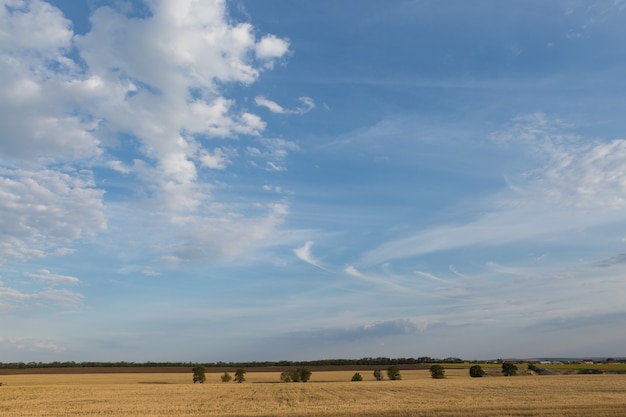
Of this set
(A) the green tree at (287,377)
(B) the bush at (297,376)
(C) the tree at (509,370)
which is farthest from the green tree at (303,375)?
(C) the tree at (509,370)

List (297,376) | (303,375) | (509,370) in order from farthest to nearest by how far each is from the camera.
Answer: (509,370)
(297,376)
(303,375)

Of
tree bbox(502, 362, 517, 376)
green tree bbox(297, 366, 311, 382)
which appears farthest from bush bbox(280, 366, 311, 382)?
tree bbox(502, 362, 517, 376)

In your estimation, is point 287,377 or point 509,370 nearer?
point 287,377

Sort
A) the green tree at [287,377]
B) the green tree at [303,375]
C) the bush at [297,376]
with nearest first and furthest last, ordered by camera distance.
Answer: the green tree at [303,375]
the bush at [297,376]
the green tree at [287,377]

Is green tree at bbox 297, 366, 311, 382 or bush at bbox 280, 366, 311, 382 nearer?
green tree at bbox 297, 366, 311, 382

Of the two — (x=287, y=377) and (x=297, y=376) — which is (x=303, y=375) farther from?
(x=287, y=377)

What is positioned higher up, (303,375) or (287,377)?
(303,375)

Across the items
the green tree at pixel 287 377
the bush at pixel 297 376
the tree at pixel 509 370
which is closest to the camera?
the bush at pixel 297 376

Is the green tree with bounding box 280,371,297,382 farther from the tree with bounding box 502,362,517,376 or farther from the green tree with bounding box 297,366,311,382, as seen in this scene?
the tree with bounding box 502,362,517,376

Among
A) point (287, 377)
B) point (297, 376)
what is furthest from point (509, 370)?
point (287, 377)

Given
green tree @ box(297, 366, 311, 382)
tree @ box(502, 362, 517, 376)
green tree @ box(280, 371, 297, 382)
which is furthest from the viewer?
tree @ box(502, 362, 517, 376)

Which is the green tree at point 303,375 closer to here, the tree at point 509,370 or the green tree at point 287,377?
the green tree at point 287,377

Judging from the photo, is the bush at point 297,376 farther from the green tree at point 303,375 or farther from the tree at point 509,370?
the tree at point 509,370

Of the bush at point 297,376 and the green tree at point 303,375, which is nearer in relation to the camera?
the green tree at point 303,375
